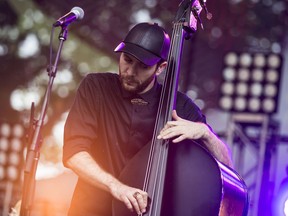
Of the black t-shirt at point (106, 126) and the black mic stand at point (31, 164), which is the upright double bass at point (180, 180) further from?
the black mic stand at point (31, 164)

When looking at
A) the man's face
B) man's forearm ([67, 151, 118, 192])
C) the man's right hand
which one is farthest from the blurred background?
the man's right hand

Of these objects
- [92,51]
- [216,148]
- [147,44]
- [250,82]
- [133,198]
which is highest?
[92,51]

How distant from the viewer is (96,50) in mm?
9898

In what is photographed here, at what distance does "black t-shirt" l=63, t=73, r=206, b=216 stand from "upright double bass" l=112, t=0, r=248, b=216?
0.18 metres

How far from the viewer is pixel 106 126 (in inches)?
103

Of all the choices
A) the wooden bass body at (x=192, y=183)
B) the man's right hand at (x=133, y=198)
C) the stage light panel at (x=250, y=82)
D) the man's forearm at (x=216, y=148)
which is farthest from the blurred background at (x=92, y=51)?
the man's right hand at (x=133, y=198)

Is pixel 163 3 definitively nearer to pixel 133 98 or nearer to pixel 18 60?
pixel 18 60

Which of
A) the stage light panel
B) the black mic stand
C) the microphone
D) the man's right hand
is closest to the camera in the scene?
the man's right hand

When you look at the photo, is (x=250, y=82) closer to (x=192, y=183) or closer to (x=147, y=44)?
(x=147, y=44)

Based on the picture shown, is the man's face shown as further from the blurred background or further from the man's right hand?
the blurred background

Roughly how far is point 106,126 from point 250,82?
4.43 meters

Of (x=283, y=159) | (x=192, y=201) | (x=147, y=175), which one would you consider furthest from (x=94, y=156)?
(x=283, y=159)

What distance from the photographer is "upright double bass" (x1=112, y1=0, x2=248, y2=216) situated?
2264 millimetres

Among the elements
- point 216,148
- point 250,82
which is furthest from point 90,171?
point 250,82
